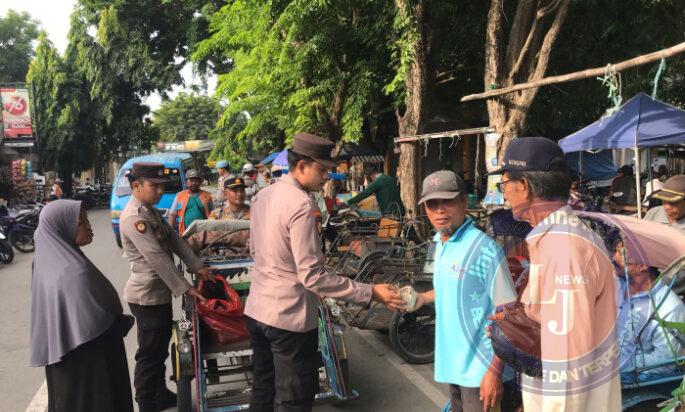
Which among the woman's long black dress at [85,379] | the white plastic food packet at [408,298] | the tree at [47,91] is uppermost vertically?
the tree at [47,91]

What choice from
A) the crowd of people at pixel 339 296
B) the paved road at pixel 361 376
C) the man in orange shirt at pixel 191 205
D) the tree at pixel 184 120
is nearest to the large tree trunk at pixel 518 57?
the paved road at pixel 361 376

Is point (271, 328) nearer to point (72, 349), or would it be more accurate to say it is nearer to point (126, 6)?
point (72, 349)

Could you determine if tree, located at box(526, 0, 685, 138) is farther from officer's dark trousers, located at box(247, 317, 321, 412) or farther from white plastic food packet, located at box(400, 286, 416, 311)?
officer's dark trousers, located at box(247, 317, 321, 412)

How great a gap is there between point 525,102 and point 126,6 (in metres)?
22.9

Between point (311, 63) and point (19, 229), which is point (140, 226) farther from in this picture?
point (19, 229)

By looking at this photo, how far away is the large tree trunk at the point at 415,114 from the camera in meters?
8.98

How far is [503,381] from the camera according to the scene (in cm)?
232

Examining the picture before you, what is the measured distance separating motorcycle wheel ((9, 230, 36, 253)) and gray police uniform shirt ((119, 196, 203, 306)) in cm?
1049

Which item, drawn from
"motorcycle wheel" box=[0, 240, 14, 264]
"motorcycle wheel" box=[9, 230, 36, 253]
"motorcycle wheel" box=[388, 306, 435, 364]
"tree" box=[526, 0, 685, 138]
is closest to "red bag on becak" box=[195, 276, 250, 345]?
"motorcycle wheel" box=[388, 306, 435, 364]

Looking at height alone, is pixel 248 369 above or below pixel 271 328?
below

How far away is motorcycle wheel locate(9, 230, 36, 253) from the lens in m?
12.4

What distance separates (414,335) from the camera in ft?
17.0

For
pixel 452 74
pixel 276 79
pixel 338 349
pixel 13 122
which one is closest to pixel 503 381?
pixel 338 349

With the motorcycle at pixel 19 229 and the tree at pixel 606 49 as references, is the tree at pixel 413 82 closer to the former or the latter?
the tree at pixel 606 49
